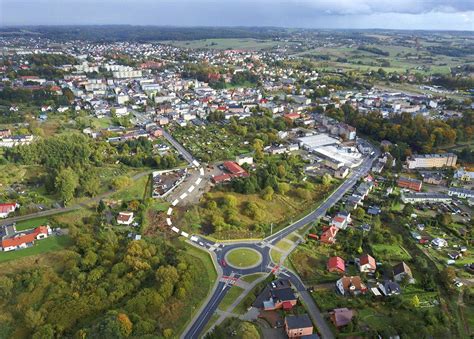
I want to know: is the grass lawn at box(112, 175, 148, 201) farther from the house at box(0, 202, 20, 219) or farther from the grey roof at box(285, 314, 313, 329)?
the grey roof at box(285, 314, 313, 329)

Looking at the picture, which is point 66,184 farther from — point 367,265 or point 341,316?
point 367,265

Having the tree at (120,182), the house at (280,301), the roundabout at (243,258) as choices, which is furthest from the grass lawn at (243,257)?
the tree at (120,182)

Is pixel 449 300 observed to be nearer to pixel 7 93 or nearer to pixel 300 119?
pixel 300 119

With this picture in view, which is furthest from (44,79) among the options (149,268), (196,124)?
(149,268)

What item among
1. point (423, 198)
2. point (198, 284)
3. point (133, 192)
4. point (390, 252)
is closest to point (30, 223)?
point (133, 192)

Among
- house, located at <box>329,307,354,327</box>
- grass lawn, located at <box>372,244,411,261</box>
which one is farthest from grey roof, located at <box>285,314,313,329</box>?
grass lawn, located at <box>372,244,411,261</box>

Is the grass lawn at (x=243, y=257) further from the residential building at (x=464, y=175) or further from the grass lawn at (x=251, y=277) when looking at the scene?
the residential building at (x=464, y=175)
